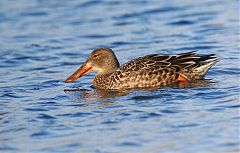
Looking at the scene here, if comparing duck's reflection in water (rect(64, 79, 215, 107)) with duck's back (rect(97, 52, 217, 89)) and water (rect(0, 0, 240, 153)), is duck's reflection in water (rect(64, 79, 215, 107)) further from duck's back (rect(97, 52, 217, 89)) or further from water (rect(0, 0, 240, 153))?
duck's back (rect(97, 52, 217, 89))

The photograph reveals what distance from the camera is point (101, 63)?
13.2m

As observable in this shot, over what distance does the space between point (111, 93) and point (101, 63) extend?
0.93m

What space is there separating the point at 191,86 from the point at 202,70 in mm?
520

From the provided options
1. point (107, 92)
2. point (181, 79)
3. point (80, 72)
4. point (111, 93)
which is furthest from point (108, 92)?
point (181, 79)

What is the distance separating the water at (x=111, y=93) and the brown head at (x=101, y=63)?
0.75ft

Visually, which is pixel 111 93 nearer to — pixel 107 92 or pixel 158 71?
pixel 107 92

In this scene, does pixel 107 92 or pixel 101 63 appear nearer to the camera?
pixel 107 92

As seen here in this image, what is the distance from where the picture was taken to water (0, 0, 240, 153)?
9.37m

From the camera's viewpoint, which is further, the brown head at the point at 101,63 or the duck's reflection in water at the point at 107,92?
the brown head at the point at 101,63

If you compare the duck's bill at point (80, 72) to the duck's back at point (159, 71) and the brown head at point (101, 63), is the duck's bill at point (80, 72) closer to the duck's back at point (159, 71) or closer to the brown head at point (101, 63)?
the brown head at point (101, 63)

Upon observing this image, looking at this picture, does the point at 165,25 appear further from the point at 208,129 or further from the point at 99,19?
the point at 208,129

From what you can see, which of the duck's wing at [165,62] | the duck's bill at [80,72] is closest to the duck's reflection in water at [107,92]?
the duck's wing at [165,62]

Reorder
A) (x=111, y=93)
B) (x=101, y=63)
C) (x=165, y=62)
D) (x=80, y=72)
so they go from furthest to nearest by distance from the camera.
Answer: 1. (x=80, y=72)
2. (x=101, y=63)
3. (x=165, y=62)
4. (x=111, y=93)

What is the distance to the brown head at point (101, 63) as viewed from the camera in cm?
1316
